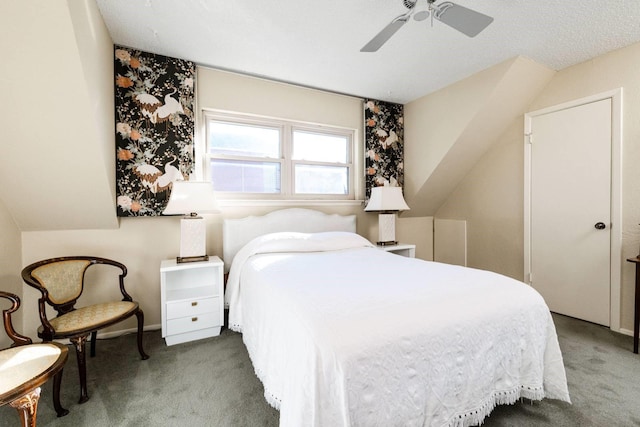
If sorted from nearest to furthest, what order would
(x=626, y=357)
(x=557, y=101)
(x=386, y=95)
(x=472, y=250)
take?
(x=626, y=357)
(x=557, y=101)
(x=386, y=95)
(x=472, y=250)

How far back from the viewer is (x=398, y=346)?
1.09 metres

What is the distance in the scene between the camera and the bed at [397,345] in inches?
39.7

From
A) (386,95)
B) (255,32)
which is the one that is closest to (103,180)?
Answer: (255,32)

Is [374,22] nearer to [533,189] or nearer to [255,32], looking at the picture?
[255,32]

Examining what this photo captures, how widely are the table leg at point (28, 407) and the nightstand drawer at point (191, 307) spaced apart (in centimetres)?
103

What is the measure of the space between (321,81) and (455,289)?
251 centimetres

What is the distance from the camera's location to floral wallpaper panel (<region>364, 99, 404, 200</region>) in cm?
359

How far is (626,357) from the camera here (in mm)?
2041

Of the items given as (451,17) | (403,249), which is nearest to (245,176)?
(403,249)

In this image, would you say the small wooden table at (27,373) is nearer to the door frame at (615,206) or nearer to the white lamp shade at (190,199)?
the white lamp shade at (190,199)

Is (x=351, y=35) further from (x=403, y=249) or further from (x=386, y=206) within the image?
(x=403, y=249)

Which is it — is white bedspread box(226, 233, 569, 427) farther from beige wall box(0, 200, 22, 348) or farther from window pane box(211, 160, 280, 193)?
beige wall box(0, 200, 22, 348)

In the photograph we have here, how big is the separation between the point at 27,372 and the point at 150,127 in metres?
1.97

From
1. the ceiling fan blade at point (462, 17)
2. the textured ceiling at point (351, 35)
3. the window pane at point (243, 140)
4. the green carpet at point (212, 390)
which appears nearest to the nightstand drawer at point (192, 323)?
the green carpet at point (212, 390)
